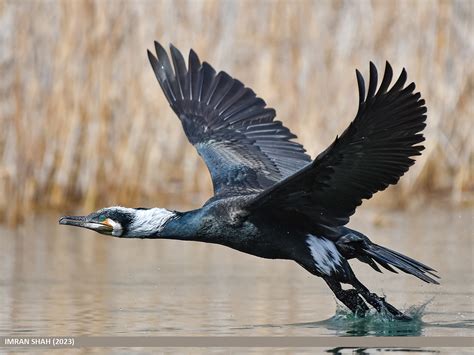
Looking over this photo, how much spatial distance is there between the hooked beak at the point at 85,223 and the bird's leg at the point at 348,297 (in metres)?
1.35

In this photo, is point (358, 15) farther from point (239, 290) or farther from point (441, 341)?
point (441, 341)

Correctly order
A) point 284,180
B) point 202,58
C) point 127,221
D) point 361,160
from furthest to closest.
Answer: point 202,58
point 127,221
point 361,160
point 284,180

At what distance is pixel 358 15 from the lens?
1151cm

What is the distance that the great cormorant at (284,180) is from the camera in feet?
19.5

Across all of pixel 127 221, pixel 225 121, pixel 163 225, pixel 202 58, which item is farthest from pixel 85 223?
pixel 202 58

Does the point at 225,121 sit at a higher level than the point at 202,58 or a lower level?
lower

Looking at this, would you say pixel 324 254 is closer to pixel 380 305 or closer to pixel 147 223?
pixel 380 305

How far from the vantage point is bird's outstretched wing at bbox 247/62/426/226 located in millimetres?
5789

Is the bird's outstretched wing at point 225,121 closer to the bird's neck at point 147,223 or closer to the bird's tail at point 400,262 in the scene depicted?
the bird's neck at point 147,223

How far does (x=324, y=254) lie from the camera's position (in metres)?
6.71

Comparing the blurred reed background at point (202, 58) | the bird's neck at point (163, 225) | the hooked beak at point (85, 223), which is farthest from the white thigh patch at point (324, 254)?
the blurred reed background at point (202, 58)

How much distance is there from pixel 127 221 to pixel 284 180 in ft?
4.03

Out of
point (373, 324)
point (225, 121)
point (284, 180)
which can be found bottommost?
point (373, 324)

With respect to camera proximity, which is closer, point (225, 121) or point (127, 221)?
point (127, 221)
